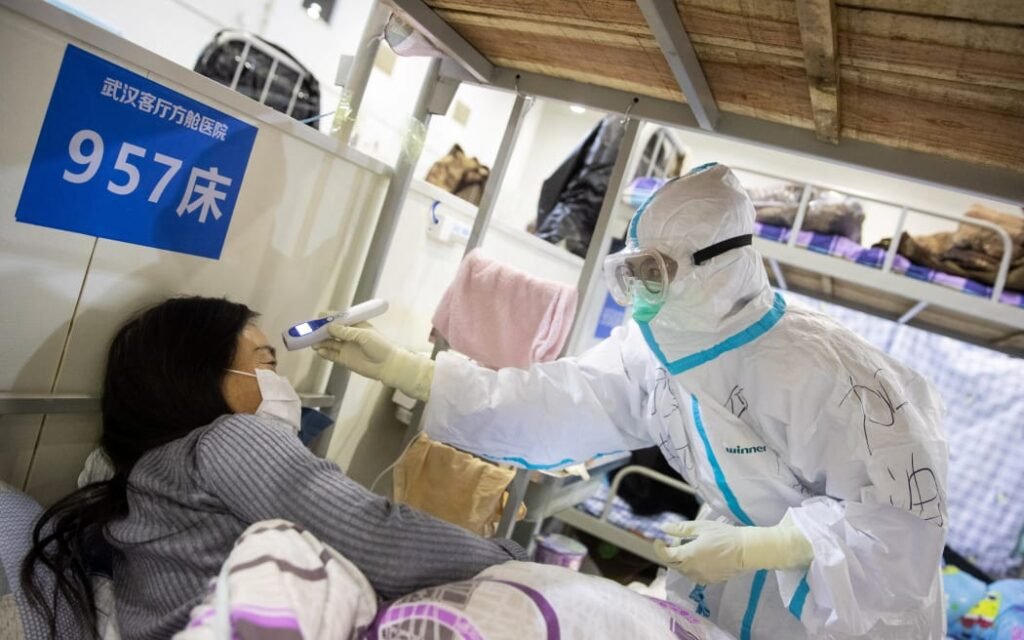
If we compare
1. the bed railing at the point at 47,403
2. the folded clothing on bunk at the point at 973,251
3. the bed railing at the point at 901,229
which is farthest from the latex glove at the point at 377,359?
the folded clothing on bunk at the point at 973,251

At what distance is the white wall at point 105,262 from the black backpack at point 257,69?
76 cm

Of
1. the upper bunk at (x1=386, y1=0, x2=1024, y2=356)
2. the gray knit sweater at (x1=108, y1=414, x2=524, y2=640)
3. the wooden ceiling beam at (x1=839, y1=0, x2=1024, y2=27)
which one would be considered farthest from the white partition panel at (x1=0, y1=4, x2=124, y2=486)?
the wooden ceiling beam at (x1=839, y1=0, x2=1024, y2=27)

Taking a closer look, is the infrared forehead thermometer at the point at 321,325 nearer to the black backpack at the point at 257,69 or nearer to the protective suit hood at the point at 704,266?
the protective suit hood at the point at 704,266

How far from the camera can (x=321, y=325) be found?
3.67 ft

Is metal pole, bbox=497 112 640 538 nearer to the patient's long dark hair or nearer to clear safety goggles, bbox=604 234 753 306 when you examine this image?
clear safety goggles, bbox=604 234 753 306

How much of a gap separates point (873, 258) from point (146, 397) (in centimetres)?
261

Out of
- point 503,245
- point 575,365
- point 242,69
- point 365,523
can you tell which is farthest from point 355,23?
point 365,523

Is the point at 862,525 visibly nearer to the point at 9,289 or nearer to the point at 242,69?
the point at 9,289

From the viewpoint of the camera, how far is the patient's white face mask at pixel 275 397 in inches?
39.0

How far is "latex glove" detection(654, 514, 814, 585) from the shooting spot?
960 millimetres

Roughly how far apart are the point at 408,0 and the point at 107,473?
3.10ft

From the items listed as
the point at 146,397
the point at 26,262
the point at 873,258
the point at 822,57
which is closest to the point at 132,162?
the point at 26,262

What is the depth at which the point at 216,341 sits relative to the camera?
3.16 ft

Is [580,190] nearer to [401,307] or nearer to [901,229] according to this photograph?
[401,307]
